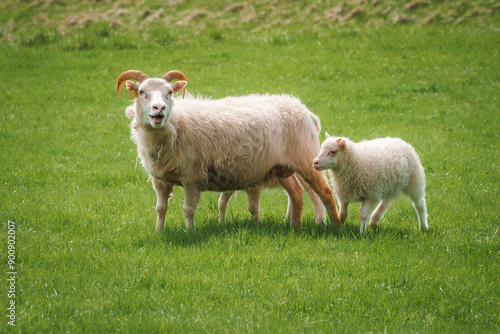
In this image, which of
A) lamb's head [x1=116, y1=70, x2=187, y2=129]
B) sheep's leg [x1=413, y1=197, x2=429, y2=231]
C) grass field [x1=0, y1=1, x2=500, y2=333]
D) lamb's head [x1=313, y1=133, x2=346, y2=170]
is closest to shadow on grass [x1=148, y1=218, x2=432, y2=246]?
grass field [x1=0, y1=1, x2=500, y2=333]

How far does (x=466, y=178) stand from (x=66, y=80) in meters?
11.3

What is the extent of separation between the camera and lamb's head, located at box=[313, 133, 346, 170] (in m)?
6.68

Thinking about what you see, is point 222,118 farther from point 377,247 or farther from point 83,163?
point 83,163

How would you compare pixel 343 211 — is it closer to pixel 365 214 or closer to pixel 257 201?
pixel 365 214

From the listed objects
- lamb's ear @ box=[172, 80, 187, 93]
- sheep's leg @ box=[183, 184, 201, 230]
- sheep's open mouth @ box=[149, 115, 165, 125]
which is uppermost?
lamb's ear @ box=[172, 80, 187, 93]

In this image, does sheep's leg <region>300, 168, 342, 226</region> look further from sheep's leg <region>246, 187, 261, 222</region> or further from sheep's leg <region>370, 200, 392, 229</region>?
sheep's leg <region>246, 187, 261, 222</region>

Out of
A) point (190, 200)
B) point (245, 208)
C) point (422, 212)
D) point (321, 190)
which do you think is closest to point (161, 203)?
point (190, 200)

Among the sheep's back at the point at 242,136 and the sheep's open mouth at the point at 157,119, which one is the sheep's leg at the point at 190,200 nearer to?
the sheep's back at the point at 242,136

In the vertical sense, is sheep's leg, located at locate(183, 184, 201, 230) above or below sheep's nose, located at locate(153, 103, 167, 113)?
below

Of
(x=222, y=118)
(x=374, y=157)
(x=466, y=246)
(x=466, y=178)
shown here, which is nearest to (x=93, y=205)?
(x=222, y=118)

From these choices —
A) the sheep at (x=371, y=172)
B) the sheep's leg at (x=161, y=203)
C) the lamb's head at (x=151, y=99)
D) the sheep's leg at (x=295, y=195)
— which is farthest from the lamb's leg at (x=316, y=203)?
the lamb's head at (x=151, y=99)

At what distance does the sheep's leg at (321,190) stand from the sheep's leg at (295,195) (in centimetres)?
22

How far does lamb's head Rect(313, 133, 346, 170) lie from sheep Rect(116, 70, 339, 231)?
1.71 feet

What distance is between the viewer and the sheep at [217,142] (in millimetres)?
6617
